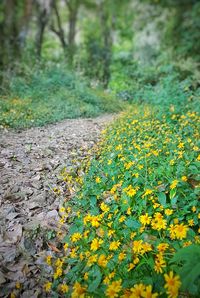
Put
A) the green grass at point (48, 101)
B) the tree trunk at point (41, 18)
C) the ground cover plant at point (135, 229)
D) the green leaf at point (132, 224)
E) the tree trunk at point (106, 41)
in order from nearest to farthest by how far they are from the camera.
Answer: the ground cover plant at point (135, 229), the green leaf at point (132, 224), the green grass at point (48, 101), the tree trunk at point (41, 18), the tree trunk at point (106, 41)

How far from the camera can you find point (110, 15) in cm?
1816

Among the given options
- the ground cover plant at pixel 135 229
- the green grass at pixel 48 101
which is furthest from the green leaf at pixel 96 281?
the green grass at pixel 48 101

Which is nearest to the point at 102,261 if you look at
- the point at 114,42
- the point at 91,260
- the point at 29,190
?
the point at 91,260

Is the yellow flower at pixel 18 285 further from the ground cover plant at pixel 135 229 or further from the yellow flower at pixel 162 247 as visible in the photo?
the yellow flower at pixel 162 247

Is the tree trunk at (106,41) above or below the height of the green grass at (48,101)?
above

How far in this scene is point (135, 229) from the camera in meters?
2.63

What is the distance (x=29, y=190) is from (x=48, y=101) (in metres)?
4.97

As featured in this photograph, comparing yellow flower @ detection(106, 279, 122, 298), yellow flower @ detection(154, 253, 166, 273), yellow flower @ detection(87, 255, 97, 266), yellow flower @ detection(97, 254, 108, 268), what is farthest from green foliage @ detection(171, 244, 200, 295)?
yellow flower @ detection(87, 255, 97, 266)

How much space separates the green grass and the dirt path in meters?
0.62

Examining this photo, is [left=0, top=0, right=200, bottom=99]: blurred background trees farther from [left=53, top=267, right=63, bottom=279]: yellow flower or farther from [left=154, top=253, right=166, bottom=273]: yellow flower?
[left=154, top=253, right=166, bottom=273]: yellow flower

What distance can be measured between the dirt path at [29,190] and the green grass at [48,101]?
24.3 inches

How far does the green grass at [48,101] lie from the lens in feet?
22.4

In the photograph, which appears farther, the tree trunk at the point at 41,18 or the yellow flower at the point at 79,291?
the tree trunk at the point at 41,18

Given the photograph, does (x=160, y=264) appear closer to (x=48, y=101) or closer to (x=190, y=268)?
(x=190, y=268)
